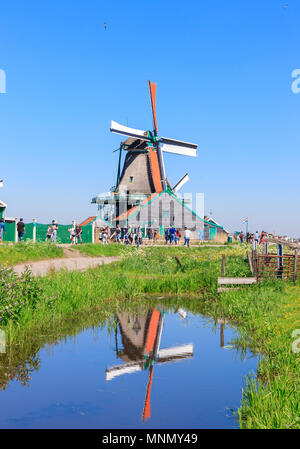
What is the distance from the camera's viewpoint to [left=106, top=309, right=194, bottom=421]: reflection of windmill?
7.18m

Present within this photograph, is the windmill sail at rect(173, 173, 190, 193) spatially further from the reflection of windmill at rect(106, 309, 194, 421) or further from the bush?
the bush

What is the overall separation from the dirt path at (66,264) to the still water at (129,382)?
682 centimetres

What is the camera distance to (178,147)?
164ft

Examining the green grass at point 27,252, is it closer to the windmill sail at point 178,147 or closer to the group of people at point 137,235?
the group of people at point 137,235

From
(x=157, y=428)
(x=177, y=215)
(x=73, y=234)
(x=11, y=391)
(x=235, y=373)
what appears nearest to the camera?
(x=157, y=428)

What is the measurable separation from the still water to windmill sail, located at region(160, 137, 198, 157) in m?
41.0

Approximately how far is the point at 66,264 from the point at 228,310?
992cm

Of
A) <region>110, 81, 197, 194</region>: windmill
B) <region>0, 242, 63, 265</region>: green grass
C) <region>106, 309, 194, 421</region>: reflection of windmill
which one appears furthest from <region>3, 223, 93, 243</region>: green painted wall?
<region>106, 309, 194, 421</region>: reflection of windmill

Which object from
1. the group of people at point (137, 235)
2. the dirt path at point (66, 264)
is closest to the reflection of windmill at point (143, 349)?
the dirt path at point (66, 264)

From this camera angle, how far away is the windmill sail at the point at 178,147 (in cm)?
4934

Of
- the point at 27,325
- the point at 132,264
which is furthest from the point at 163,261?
the point at 27,325
